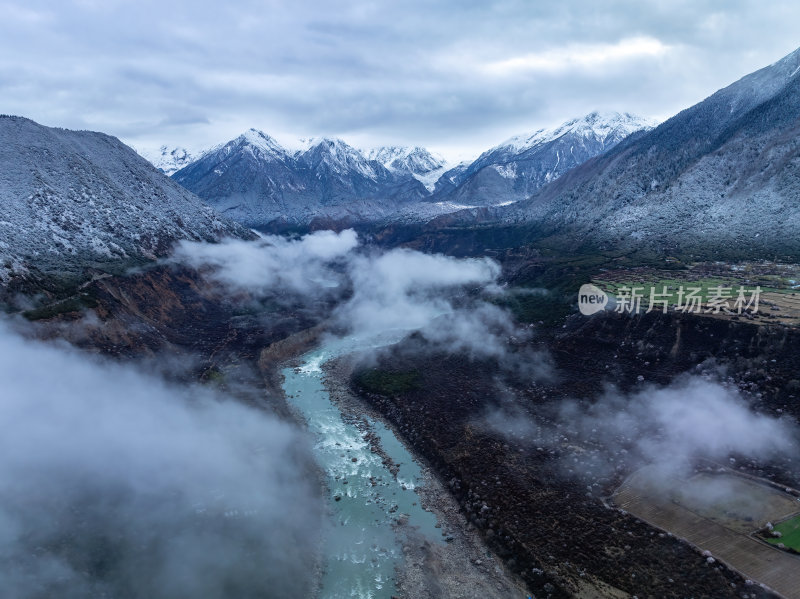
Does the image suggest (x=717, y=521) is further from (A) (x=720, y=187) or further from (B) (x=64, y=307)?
(A) (x=720, y=187)

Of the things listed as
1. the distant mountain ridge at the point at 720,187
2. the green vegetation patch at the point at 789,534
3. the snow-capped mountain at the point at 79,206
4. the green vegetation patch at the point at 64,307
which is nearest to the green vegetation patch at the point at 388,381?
the green vegetation patch at the point at 64,307

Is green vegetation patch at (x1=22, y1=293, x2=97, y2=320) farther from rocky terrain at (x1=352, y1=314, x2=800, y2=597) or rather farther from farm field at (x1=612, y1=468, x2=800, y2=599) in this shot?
farm field at (x1=612, y1=468, x2=800, y2=599)

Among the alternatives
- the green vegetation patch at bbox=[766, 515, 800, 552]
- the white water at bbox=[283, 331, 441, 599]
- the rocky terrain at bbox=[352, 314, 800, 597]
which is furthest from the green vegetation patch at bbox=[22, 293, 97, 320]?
the green vegetation patch at bbox=[766, 515, 800, 552]

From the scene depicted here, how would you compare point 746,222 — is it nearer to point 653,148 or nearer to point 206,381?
point 653,148

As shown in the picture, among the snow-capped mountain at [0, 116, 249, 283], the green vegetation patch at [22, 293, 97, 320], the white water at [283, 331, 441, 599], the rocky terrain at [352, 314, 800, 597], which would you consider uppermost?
the snow-capped mountain at [0, 116, 249, 283]

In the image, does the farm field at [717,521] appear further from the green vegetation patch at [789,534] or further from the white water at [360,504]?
the white water at [360,504]

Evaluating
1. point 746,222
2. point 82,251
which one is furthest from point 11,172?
point 746,222
